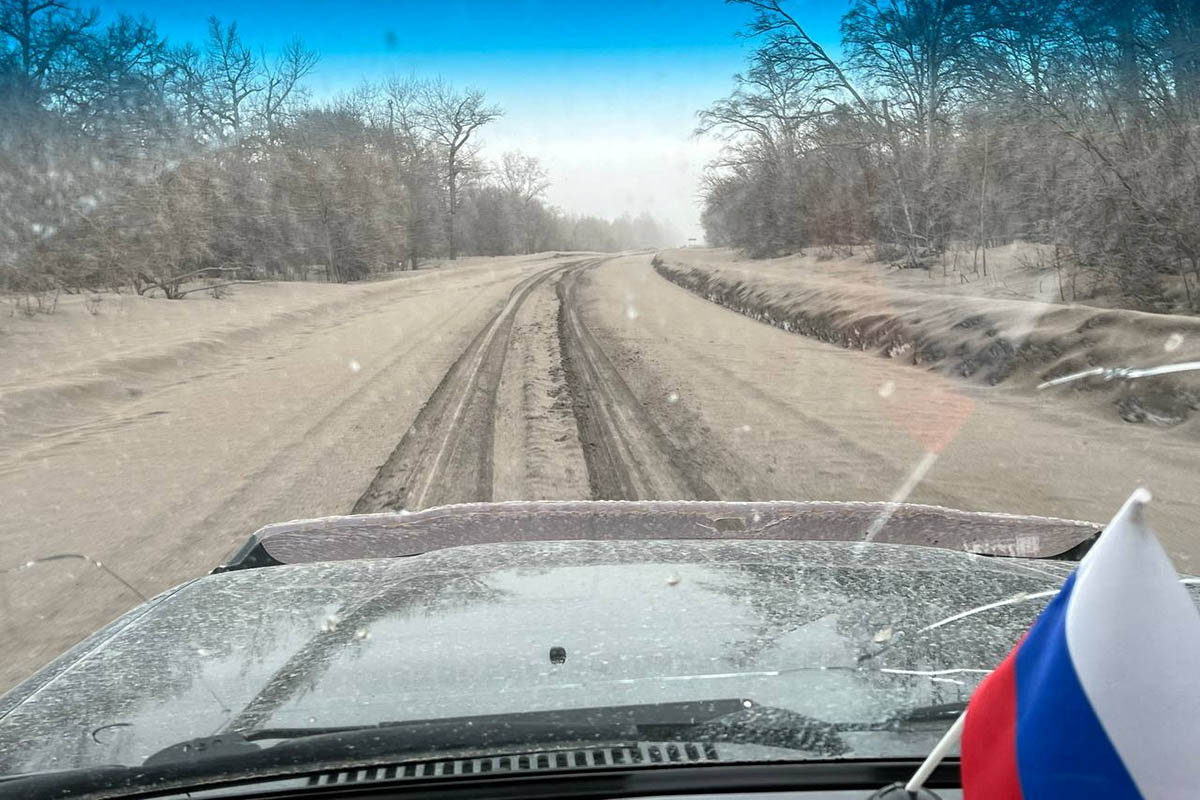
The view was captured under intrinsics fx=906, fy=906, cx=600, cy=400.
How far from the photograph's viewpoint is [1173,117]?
41.3 ft

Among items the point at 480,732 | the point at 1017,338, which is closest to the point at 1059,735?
the point at 480,732

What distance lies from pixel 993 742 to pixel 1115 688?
196 millimetres

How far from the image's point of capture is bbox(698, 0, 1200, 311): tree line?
12352mm

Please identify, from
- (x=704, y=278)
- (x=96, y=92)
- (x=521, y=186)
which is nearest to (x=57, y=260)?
(x=96, y=92)

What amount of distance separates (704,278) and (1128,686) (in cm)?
3047

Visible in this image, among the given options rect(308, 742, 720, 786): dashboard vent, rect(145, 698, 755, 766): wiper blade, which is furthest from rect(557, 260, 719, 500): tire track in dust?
rect(308, 742, 720, 786): dashboard vent

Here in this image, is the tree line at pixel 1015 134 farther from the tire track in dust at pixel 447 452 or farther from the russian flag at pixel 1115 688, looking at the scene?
the russian flag at pixel 1115 688

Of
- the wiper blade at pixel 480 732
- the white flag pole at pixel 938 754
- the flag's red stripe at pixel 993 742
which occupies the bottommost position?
the wiper blade at pixel 480 732

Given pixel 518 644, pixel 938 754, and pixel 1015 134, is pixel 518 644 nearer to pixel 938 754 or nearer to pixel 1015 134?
pixel 938 754

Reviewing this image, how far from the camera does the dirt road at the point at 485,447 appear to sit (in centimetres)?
606

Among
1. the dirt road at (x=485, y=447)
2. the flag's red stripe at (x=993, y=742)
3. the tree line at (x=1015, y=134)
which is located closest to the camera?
the flag's red stripe at (x=993, y=742)

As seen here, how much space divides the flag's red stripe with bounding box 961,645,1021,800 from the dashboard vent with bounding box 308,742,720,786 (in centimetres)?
64

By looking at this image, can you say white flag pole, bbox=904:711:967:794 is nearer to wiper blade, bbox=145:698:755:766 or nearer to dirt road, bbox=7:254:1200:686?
wiper blade, bbox=145:698:755:766

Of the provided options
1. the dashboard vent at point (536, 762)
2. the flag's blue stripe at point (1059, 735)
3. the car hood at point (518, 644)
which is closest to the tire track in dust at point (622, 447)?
the car hood at point (518, 644)
